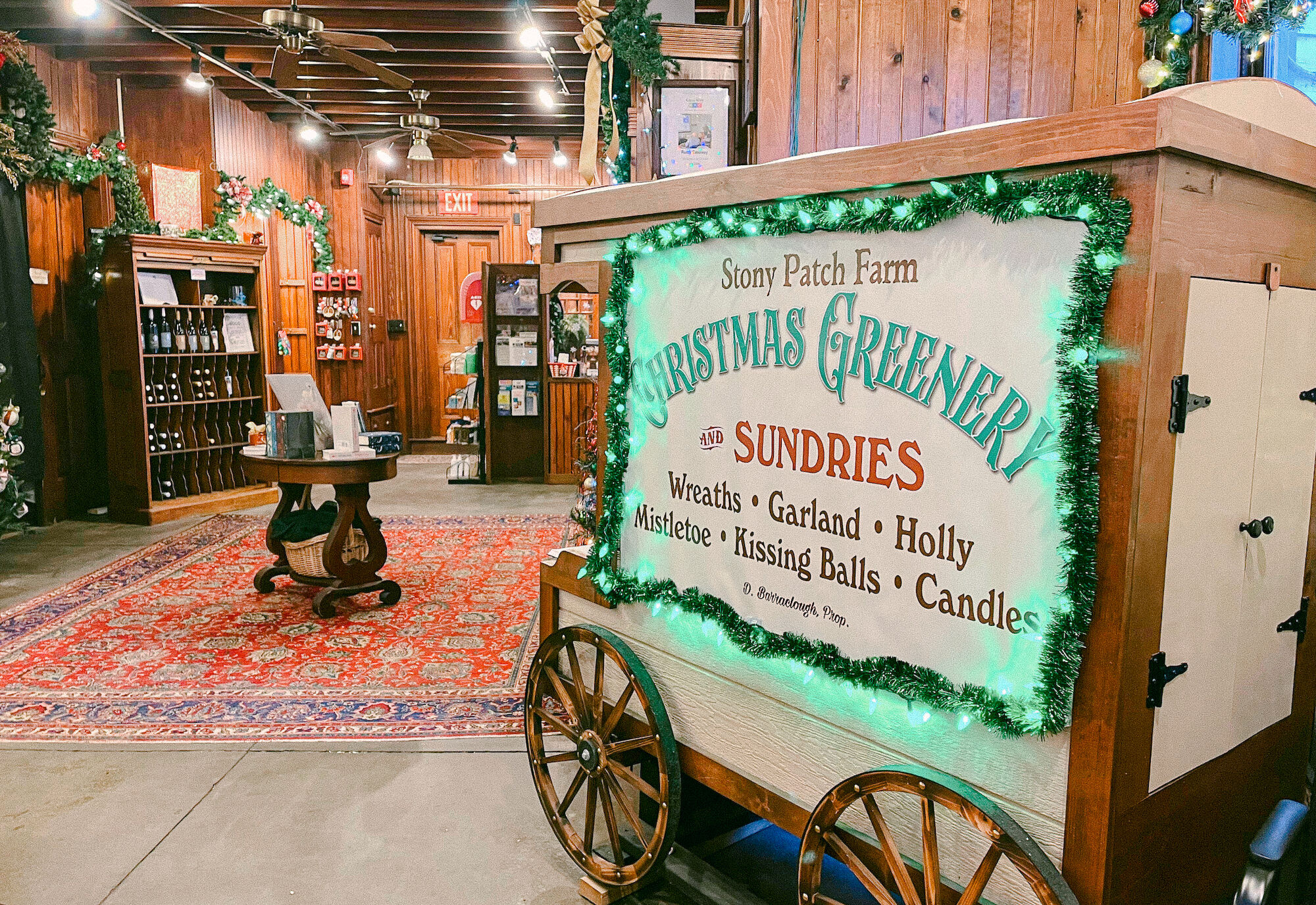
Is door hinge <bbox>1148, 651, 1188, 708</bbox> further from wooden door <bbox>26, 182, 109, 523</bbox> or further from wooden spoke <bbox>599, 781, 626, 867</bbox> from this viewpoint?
wooden door <bbox>26, 182, 109, 523</bbox>

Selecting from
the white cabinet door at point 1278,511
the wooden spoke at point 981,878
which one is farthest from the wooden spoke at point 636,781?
the white cabinet door at point 1278,511

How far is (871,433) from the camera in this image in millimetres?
1546

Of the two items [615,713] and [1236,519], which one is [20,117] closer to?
[615,713]

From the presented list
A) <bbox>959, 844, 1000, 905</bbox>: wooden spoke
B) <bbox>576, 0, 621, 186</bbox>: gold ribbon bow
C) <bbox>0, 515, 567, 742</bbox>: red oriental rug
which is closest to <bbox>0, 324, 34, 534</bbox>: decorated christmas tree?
<bbox>0, 515, 567, 742</bbox>: red oriental rug

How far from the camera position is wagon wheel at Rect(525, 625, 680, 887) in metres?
2.00

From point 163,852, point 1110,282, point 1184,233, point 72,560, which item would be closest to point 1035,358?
point 1110,282

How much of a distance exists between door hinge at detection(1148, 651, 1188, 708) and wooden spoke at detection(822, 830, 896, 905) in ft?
1.77

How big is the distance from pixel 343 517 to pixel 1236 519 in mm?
3970

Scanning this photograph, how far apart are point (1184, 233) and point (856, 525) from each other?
0.67 meters

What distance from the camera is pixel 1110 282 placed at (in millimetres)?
1218

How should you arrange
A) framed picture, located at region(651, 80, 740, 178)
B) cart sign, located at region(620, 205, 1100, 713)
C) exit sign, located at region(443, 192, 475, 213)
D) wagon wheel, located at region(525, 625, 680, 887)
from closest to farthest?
cart sign, located at region(620, 205, 1100, 713), wagon wheel, located at region(525, 625, 680, 887), framed picture, located at region(651, 80, 740, 178), exit sign, located at region(443, 192, 475, 213)

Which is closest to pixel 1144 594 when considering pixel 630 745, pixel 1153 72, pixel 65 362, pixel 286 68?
pixel 630 745

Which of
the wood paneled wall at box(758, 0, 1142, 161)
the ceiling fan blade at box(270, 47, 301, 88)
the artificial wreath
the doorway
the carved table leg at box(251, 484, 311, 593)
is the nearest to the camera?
the wood paneled wall at box(758, 0, 1142, 161)

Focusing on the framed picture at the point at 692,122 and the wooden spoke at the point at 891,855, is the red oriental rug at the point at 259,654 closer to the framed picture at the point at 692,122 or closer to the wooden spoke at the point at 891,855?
the wooden spoke at the point at 891,855
